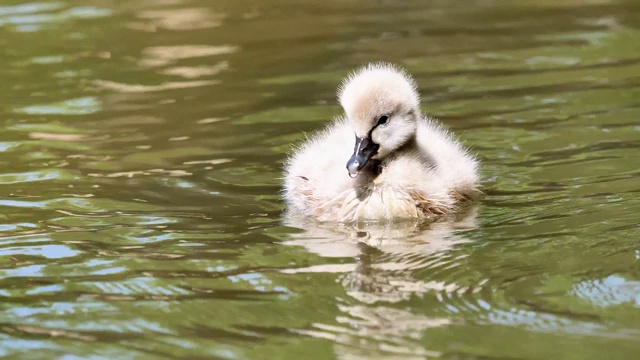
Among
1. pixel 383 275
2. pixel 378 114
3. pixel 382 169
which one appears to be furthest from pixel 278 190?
pixel 383 275

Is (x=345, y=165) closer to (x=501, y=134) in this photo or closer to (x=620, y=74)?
(x=501, y=134)

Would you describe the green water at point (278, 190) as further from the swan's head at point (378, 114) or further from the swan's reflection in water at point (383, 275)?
the swan's head at point (378, 114)

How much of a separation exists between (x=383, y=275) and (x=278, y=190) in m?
1.59

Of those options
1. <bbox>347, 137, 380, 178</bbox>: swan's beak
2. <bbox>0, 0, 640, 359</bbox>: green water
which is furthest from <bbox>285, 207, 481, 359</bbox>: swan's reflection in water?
<bbox>347, 137, 380, 178</bbox>: swan's beak

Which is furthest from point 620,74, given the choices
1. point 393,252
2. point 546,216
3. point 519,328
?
point 519,328

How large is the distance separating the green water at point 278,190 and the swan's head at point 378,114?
0.36 meters

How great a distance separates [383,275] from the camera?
185 inches

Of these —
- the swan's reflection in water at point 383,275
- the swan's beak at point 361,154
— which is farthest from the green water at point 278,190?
the swan's beak at point 361,154

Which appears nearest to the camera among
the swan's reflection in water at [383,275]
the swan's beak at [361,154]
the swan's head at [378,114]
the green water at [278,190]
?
the swan's reflection in water at [383,275]

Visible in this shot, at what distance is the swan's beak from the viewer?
541 cm

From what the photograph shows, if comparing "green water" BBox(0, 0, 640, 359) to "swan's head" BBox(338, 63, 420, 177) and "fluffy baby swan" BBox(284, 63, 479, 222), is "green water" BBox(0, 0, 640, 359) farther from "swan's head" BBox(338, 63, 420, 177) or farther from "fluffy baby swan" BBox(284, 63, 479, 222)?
"swan's head" BBox(338, 63, 420, 177)

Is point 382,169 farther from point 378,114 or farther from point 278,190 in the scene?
point 278,190

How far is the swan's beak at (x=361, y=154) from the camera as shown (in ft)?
17.7

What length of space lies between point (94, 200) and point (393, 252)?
1.64m
